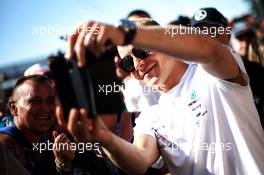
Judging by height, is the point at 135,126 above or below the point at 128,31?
below

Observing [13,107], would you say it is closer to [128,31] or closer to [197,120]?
[197,120]

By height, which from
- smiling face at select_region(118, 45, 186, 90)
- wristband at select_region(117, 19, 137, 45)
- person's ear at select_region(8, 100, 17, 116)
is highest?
wristband at select_region(117, 19, 137, 45)

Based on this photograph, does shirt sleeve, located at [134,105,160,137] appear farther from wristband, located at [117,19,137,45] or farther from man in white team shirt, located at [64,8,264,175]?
wristband, located at [117,19,137,45]

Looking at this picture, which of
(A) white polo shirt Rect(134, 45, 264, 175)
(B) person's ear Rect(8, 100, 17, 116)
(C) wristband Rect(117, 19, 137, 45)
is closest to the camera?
(C) wristband Rect(117, 19, 137, 45)

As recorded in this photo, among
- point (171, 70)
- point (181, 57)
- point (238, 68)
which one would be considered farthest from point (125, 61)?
point (181, 57)

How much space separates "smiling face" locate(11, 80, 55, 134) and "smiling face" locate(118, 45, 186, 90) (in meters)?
1.07

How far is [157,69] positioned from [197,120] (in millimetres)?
387

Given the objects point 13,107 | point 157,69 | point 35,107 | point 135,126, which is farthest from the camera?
point 13,107

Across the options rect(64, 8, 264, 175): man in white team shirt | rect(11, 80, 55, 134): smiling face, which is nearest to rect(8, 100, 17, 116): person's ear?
rect(11, 80, 55, 134): smiling face

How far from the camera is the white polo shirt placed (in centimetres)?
219

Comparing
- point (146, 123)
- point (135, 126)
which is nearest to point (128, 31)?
point (146, 123)

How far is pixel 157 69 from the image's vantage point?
2453mm

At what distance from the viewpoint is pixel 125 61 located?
2.61 meters

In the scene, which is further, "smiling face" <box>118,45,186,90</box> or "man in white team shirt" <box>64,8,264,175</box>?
"smiling face" <box>118,45,186,90</box>
